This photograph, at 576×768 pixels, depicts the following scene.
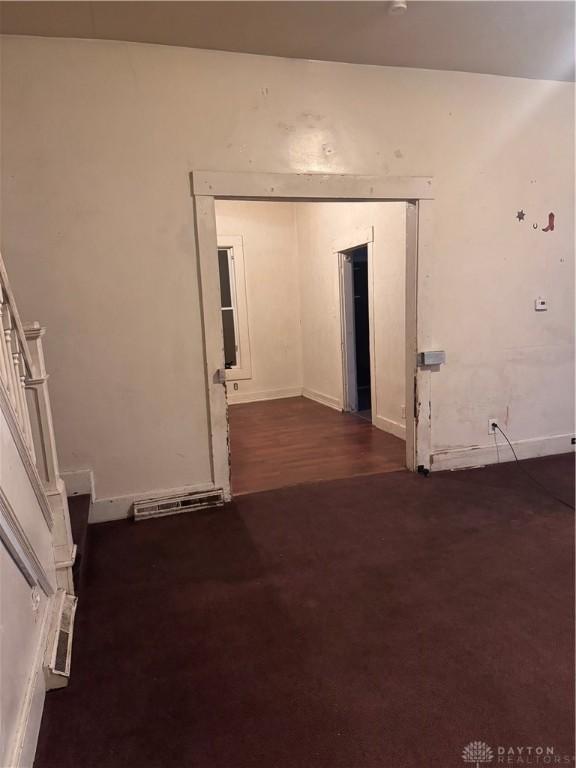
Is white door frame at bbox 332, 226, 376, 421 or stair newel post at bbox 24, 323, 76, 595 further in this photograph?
white door frame at bbox 332, 226, 376, 421

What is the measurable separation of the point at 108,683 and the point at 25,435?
0.98 metres

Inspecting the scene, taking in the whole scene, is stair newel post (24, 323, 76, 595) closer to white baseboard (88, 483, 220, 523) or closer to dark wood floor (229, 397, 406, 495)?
white baseboard (88, 483, 220, 523)

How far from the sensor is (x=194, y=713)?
1594mm

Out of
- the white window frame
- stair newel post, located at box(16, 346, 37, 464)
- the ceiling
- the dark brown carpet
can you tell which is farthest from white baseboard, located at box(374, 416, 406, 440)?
stair newel post, located at box(16, 346, 37, 464)

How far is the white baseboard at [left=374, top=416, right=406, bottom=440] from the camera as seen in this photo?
461 cm

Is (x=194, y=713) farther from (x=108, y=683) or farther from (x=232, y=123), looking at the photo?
(x=232, y=123)

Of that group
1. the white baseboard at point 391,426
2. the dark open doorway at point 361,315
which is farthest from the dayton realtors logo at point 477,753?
the dark open doorway at point 361,315

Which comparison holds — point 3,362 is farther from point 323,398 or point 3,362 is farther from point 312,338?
point 312,338

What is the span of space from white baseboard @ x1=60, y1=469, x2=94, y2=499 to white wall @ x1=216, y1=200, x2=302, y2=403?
3.90m

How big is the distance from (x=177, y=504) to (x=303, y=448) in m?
1.64

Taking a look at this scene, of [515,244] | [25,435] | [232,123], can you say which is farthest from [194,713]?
[515,244]

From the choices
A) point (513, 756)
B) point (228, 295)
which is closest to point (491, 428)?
point (513, 756)

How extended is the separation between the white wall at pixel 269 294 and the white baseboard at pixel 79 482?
12.8ft

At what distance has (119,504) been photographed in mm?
3082
